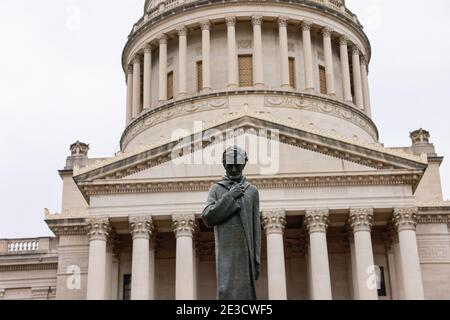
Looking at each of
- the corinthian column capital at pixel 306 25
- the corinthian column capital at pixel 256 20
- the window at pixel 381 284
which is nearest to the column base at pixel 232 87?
the corinthian column capital at pixel 256 20

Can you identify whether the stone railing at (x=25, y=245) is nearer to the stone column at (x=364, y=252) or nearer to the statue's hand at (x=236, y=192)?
the stone column at (x=364, y=252)

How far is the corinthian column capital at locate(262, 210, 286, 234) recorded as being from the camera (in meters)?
37.2

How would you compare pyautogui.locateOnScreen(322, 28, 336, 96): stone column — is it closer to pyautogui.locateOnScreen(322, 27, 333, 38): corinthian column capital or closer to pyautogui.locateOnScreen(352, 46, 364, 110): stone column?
pyautogui.locateOnScreen(322, 27, 333, 38): corinthian column capital

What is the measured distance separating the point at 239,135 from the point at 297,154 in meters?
3.03

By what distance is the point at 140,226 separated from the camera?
37594 millimetres

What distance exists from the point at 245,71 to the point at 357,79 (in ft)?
28.9

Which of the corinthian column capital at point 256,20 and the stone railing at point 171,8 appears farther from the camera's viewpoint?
the stone railing at point 171,8

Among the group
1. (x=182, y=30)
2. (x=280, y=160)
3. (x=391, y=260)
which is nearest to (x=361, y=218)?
(x=391, y=260)

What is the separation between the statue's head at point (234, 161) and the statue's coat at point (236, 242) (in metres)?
0.41

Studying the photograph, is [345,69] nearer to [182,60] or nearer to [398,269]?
[182,60]

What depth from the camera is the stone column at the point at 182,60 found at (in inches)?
2131
